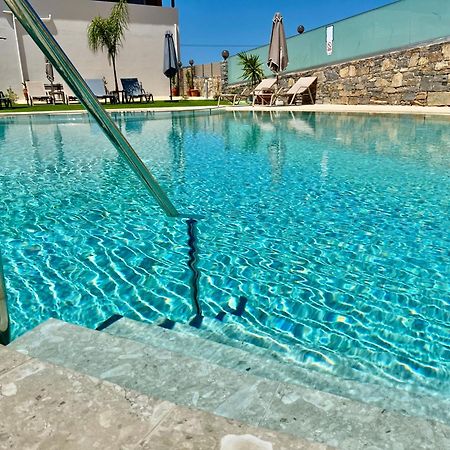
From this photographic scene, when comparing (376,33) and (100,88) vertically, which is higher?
(376,33)

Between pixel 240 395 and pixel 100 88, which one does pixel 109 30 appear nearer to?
pixel 100 88

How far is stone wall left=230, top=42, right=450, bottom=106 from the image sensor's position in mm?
12336

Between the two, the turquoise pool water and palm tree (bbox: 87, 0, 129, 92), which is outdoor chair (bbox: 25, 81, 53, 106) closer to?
palm tree (bbox: 87, 0, 129, 92)

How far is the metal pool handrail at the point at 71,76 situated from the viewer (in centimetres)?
142

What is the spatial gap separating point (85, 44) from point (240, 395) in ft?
87.5

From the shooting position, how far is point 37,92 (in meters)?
20.9

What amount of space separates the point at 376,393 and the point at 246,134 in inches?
356

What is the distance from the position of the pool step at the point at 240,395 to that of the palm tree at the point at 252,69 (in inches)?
812

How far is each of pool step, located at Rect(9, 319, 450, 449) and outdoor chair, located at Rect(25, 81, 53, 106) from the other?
21774 mm

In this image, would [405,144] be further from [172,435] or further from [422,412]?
[172,435]

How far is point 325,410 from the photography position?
110cm

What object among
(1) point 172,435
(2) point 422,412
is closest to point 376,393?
(2) point 422,412

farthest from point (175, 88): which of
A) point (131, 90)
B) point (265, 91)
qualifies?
point (265, 91)

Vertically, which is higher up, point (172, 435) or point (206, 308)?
point (172, 435)
